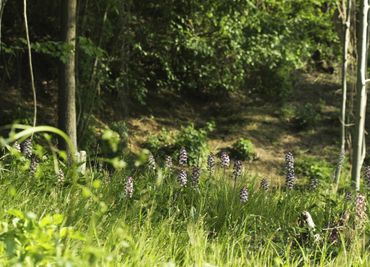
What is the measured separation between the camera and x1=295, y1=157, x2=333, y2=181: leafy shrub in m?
10.7

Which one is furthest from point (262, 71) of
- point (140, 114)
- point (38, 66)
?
point (38, 66)

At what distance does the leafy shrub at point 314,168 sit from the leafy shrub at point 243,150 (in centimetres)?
87

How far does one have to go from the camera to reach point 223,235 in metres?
4.14

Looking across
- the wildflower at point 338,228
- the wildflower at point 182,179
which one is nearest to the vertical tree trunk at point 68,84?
the wildflower at point 182,179

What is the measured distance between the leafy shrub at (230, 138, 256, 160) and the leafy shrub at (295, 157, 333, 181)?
87cm

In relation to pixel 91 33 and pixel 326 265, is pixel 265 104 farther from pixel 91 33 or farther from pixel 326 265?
pixel 326 265

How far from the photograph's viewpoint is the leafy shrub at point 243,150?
1157 cm

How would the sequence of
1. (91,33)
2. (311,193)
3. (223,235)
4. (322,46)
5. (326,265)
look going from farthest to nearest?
(322,46), (91,33), (311,193), (223,235), (326,265)

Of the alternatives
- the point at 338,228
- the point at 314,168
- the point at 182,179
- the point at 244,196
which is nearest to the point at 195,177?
the point at 182,179

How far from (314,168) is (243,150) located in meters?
1.40

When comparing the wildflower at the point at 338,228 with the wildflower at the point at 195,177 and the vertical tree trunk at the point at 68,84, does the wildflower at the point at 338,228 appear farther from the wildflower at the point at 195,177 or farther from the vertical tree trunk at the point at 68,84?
the vertical tree trunk at the point at 68,84

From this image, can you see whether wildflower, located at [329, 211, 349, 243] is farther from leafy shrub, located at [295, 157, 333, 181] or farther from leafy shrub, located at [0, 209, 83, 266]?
leafy shrub, located at [295, 157, 333, 181]

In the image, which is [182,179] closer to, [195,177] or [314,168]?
[195,177]

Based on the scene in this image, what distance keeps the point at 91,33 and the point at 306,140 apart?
5.03 m
